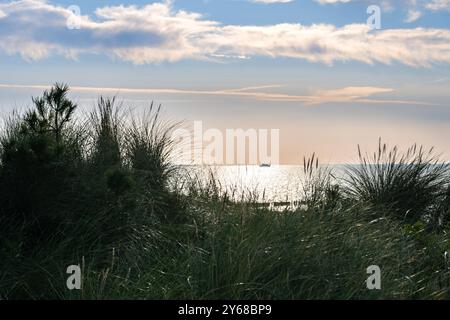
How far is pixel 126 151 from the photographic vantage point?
1016 centimetres

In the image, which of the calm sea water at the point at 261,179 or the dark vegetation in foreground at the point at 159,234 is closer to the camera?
the dark vegetation in foreground at the point at 159,234

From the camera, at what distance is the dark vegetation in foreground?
5547mm

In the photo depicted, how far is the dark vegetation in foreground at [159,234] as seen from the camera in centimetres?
555

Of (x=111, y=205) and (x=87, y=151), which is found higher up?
(x=87, y=151)

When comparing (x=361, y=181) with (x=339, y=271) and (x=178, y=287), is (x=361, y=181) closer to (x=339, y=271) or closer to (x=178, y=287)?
(x=339, y=271)

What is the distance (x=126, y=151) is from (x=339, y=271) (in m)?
5.16

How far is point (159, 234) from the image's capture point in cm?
722

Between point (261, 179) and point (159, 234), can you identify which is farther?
point (261, 179)

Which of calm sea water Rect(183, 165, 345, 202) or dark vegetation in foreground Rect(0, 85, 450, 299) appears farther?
calm sea water Rect(183, 165, 345, 202)
